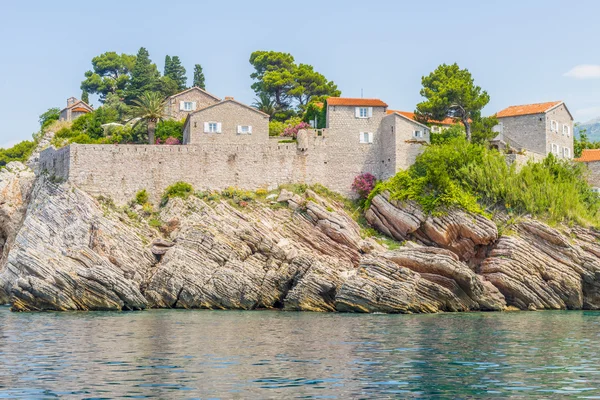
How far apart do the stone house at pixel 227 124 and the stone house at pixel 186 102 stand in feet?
36.5

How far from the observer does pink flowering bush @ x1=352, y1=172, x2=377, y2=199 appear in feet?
186

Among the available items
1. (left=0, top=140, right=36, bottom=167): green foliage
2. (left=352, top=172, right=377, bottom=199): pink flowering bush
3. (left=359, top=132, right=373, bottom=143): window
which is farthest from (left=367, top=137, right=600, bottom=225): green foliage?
(left=0, top=140, right=36, bottom=167): green foliage

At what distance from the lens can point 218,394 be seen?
63.8ft

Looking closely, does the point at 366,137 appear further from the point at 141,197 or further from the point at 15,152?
the point at 15,152

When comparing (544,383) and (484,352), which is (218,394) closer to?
(544,383)

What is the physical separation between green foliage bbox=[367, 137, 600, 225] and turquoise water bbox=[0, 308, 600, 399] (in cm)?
1294

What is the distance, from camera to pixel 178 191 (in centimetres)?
5400

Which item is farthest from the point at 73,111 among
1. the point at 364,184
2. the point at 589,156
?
the point at 589,156

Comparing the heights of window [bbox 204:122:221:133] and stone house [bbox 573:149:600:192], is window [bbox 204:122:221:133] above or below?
above

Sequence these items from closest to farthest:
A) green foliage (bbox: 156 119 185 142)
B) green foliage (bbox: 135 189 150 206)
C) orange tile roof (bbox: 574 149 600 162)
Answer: green foliage (bbox: 135 189 150 206), green foliage (bbox: 156 119 185 142), orange tile roof (bbox: 574 149 600 162)

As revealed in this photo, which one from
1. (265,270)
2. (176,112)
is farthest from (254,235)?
(176,112)

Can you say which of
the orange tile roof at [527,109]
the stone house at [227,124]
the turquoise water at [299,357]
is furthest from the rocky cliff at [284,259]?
the orange tile roof at [527,109]

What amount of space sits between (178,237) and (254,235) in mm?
4430

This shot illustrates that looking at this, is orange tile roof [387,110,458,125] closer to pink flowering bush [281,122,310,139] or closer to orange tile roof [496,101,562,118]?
orange tile roof [496,101,562,118]
